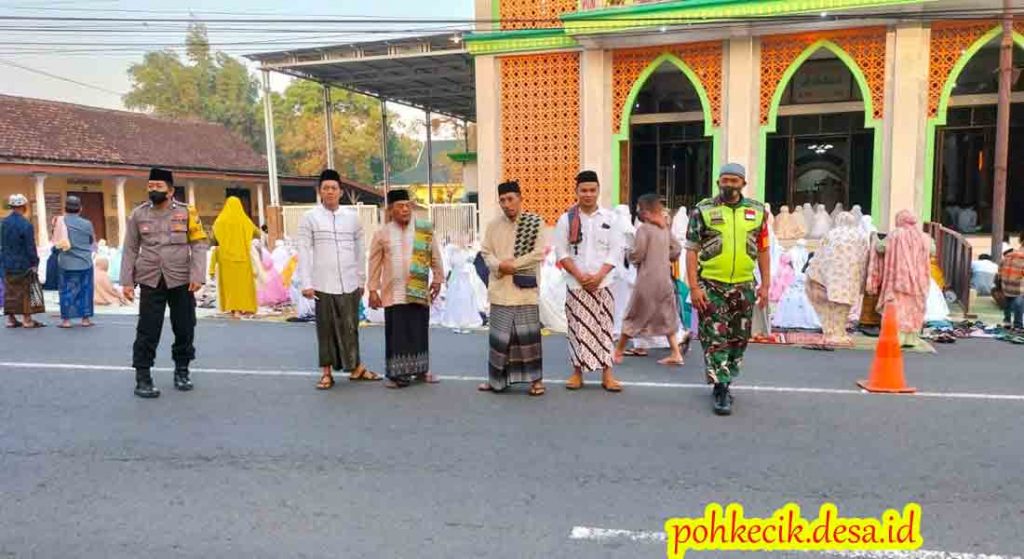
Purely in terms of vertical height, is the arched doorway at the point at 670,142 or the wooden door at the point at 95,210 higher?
the arched doorway at the point at 670,142

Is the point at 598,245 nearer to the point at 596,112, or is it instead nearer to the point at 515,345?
the point at 515,345

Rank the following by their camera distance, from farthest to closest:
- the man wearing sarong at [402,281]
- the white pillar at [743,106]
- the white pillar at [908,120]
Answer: the white pillar at [743,106], the white pillar at [908,120], the man wearing sarong at [402,281]

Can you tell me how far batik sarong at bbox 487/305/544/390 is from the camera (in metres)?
5.71

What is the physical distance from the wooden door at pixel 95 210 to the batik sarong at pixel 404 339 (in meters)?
22.8

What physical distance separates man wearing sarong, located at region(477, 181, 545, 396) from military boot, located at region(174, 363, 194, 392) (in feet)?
8.33

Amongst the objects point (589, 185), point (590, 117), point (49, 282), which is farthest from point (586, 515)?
point (49, 282)

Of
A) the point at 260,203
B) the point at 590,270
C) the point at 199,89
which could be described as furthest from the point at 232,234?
the point at 199,89

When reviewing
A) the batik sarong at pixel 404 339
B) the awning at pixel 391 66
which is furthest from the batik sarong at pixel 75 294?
the awning at pixel 391 66

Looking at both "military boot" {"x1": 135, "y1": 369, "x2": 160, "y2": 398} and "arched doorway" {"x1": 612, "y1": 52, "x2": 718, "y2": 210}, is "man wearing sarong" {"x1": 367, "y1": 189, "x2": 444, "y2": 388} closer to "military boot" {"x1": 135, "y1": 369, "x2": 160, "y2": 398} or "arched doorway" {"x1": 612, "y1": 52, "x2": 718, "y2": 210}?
"military boot" {"x1": 135, "y1": 369, "x2": 160, "y2": 398}

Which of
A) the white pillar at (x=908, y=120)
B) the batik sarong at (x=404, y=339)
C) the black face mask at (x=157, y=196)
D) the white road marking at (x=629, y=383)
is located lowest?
the white road marking at (x=629, y=383)

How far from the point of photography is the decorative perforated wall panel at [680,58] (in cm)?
1460

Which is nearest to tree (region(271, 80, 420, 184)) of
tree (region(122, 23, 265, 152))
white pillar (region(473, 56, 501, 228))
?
tree (region(122, 23, 265, 152))

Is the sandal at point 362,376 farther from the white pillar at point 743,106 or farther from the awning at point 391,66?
the awning at point 391,66

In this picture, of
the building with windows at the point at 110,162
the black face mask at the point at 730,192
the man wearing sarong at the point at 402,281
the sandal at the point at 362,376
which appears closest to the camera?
the black face mask at the point at 730,192
